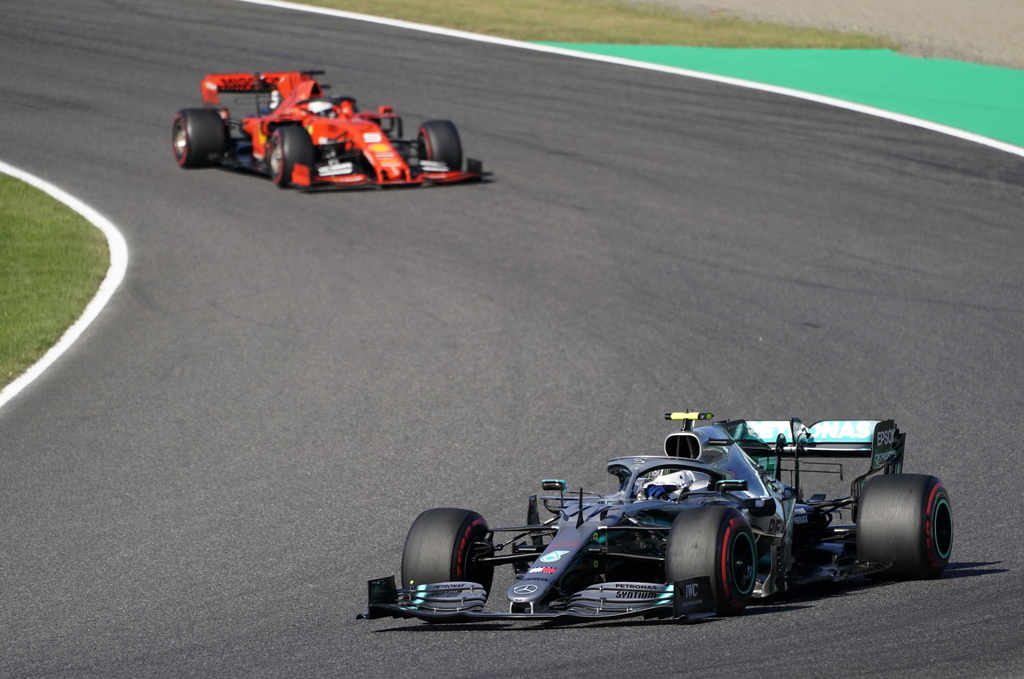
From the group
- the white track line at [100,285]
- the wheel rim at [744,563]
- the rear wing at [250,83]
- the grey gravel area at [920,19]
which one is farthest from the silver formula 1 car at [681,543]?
the grey gravel area at [920,19]

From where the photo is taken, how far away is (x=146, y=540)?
33.3ft

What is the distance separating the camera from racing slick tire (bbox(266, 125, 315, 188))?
Result: 19672 mm

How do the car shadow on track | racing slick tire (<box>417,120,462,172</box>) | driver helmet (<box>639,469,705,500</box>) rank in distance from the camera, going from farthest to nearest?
racing slick tire (<box>417,120,462,172</box>)
driver helmet (<box>639,469,705,500</box>)
the car shadow on track

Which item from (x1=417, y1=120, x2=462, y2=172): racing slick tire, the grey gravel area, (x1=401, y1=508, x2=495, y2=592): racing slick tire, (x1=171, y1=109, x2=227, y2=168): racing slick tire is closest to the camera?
(x1=401, y1=508, x2=495, y2=592): racing slick tire

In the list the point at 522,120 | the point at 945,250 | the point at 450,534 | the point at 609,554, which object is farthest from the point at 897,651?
the point at 522,120

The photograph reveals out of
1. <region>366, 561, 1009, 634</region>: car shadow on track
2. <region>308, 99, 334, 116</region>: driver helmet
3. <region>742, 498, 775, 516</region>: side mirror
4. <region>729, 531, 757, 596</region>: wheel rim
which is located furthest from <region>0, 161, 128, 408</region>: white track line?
<region>729, 531, 757, 596</region>: wheel rim

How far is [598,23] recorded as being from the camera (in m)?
28.2

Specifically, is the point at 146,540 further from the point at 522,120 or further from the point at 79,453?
the point at 522,120

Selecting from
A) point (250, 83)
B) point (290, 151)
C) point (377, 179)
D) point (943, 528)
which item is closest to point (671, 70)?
point (377, 179)

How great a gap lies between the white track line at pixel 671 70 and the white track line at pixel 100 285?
371 inches

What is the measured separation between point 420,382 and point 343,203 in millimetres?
6681

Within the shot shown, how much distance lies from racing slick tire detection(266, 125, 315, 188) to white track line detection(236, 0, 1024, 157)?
25.7ft

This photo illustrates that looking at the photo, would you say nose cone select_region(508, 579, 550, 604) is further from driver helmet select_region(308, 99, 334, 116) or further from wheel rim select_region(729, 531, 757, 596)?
driver helmet select_region(308, 99, 334, 116)

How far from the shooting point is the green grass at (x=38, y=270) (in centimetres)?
1454
